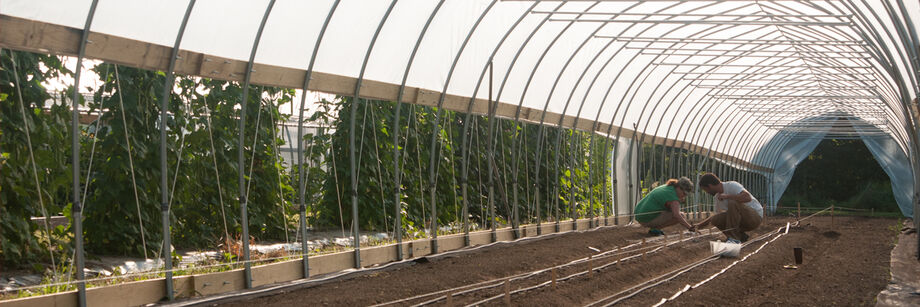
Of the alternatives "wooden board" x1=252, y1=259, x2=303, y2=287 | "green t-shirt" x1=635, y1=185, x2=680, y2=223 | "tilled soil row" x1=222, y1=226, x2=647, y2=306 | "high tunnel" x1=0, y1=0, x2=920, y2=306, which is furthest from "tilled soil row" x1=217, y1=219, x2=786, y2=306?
"green t-shirt" x1=635, y1=185, x2=680, y2=223

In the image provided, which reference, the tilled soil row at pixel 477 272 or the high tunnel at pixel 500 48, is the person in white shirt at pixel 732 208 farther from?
the high tunnel at pixel 500 48

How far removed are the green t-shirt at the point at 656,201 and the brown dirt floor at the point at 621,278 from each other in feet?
4.99

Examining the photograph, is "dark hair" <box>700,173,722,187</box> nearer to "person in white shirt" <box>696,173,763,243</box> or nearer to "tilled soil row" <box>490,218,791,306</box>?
"person in white shirt" <box>696,173,763,243</box>

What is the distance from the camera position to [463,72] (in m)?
12.6

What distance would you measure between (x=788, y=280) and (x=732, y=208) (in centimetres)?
466

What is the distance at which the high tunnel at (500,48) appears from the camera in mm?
7336

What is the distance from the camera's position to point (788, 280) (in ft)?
32.5

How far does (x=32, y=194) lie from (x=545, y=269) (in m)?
5.43

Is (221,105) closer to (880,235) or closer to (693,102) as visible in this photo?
(880,235)

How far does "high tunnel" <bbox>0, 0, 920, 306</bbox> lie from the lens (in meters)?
7.34

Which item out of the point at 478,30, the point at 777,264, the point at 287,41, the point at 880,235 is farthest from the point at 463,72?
the point at 880,235

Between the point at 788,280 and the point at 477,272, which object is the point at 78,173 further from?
the point at 788,280

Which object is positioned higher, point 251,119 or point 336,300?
point 251,119

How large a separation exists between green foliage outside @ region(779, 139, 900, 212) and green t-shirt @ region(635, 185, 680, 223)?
32485 millimetres
